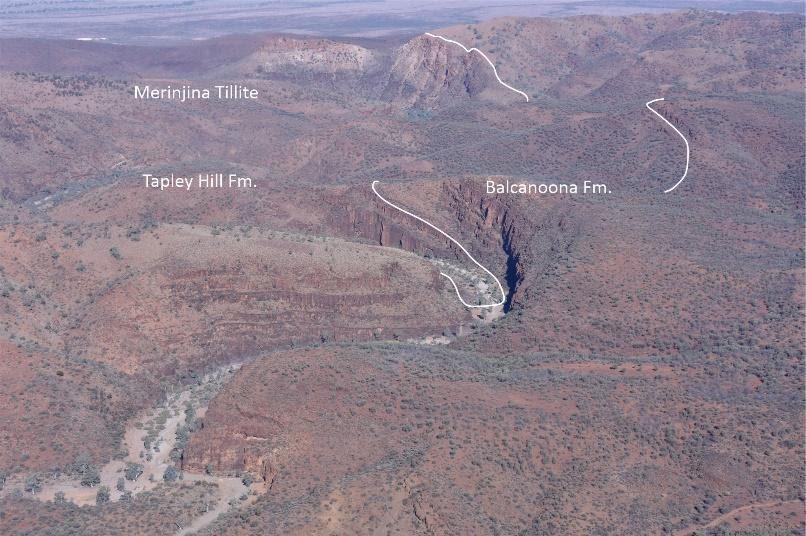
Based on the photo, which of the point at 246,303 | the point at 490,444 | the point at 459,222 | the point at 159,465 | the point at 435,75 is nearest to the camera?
the point at 490,444

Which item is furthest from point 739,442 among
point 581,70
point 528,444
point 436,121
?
point 581,70

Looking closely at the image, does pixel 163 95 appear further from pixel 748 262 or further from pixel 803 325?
pixel 803 325

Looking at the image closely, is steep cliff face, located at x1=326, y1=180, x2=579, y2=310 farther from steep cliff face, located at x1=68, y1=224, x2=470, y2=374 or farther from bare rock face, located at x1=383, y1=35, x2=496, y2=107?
bare rock face, located at x1=383, y1=35, x2=496, y2=107

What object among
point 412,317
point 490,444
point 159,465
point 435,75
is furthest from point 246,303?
point 435,75

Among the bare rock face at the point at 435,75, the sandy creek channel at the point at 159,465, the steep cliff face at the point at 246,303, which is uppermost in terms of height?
the bare rock face at the point at 435,75

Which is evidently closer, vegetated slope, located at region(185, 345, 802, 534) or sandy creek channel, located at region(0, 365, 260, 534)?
vegetated slope, located at region(185, 345, 802, 534)

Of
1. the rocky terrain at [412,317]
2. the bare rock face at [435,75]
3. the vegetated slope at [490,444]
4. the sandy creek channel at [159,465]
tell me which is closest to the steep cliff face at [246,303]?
→ the rocky terrain at [412,317]

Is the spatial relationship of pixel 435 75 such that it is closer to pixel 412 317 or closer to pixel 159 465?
pixel 412 317

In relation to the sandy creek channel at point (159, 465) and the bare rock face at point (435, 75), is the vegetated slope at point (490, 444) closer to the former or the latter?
the sandy creek channel at point (159, 465)

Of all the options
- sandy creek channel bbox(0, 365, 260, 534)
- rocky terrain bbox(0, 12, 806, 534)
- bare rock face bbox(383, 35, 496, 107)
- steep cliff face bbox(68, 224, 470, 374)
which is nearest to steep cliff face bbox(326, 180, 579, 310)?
rocky terrain bbox(0, 12, 806, 534)

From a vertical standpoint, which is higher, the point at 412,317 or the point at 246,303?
the point at 246,303
